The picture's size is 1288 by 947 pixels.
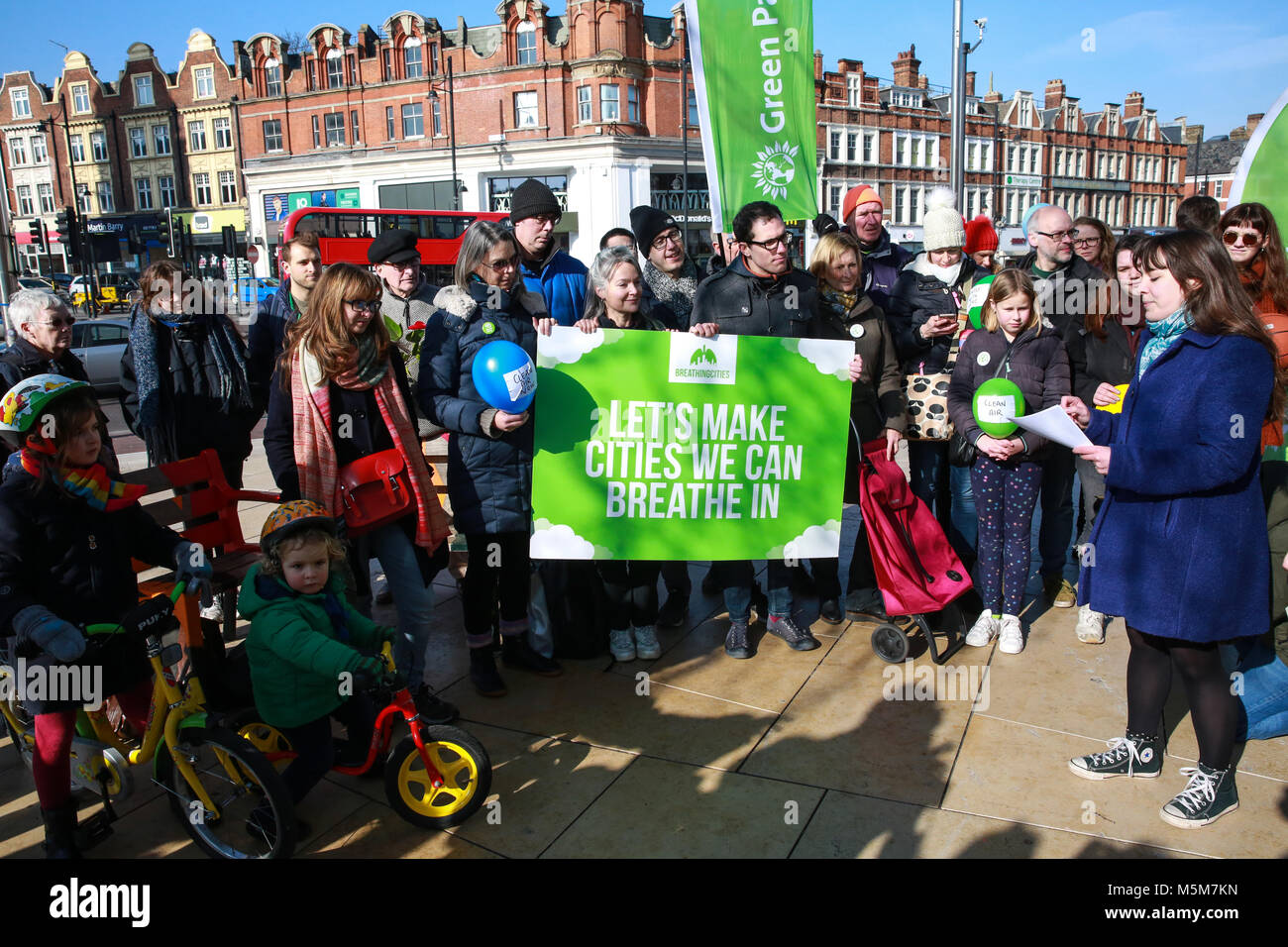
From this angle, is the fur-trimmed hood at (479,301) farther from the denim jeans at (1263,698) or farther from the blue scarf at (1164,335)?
the denim jeans at (1263,698)

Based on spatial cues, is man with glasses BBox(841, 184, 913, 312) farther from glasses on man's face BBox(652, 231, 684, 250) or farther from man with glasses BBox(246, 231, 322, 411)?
man with glasses BBox(246, 231, 322, 411)

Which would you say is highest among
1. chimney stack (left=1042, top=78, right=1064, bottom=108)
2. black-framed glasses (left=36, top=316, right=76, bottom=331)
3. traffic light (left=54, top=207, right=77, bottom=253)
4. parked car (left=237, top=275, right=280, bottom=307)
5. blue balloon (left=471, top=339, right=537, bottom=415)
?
chimney stack (left=1042, top=78, right=1064, bottom=108)

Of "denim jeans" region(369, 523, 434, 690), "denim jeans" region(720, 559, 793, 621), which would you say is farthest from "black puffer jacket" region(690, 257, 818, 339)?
"denim jeans" region(369, 523, 434, 690)

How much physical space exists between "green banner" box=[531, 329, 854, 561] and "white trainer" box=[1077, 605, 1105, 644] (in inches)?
56.3

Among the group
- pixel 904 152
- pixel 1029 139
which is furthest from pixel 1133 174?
pixel 904 152

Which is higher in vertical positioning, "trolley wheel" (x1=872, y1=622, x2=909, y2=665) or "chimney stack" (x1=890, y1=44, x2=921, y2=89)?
"chimney stack" (x1=890, y1=44, x2=921, y2=89)

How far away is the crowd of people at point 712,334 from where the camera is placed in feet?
9.12

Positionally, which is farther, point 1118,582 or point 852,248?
point 852,248

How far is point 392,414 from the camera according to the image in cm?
364

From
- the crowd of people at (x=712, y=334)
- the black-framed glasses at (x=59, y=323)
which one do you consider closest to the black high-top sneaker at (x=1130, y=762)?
the crowd of people at (x=712, y=334)

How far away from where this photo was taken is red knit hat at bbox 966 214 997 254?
20.1 ft

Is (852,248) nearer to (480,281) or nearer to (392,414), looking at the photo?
(480,281)

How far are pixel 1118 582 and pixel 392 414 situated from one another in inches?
113
